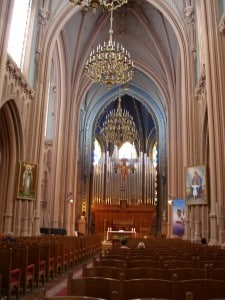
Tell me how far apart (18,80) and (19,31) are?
313 centimetres

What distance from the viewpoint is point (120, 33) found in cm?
2862

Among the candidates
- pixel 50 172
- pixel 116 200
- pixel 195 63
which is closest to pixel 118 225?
pixel 116 200

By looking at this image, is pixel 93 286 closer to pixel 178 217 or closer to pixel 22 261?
pixel 22 261

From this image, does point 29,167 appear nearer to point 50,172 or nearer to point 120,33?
point 50,172

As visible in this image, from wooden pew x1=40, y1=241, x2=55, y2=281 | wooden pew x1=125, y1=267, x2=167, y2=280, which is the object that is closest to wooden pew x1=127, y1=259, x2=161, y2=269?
wooden pew x1=125, y1=267, x2=167, y2=280

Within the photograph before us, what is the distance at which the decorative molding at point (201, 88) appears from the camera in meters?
16.3

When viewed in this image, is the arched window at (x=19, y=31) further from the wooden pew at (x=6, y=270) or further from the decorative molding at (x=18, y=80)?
the wooden pew at (x=6, y=270)

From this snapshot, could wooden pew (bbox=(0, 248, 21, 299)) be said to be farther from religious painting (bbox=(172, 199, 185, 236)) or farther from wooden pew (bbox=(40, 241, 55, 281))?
religious painting (bbox=(172, 199, 185, 236))

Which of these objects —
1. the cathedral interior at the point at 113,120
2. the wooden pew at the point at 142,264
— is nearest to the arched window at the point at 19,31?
the cathedral interior at the point at 113,120

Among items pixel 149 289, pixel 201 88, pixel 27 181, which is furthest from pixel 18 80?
pixel 149 289

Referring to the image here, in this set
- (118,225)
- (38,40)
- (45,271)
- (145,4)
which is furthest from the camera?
(118,225)

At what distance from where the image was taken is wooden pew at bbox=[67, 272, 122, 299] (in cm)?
294

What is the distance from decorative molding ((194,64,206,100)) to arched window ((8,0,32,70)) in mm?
8895

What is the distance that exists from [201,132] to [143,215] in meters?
20.9
